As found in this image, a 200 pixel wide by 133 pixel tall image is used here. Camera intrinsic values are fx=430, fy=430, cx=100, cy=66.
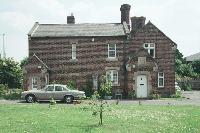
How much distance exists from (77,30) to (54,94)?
34.9ft

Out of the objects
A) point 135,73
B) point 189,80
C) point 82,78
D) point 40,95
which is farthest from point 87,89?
point 189,80

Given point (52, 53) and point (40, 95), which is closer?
point (40, 95)

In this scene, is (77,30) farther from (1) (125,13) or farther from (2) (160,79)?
(2) (160,79)

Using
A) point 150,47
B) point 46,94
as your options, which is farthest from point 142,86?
point 46,94

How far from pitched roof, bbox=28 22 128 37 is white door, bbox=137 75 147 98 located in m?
4.71

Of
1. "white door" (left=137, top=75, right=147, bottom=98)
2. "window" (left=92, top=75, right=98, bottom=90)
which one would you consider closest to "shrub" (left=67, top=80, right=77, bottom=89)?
"window" (left=92, top=75, right=98, bottom=90)

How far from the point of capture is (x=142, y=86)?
42.3 m

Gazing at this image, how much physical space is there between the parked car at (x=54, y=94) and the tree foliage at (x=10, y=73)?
19.6 m

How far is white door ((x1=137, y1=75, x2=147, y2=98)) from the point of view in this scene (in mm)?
42250

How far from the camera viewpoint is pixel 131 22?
46.5 metres

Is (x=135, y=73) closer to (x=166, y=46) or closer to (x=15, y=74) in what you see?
(x=166, y=46)

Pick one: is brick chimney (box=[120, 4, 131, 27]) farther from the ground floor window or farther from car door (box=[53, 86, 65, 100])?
car door (box=[53, 86, 65, 100])

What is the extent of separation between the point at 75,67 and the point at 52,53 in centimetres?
271

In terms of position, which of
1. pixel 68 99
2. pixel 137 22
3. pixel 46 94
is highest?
pixel 137 22
